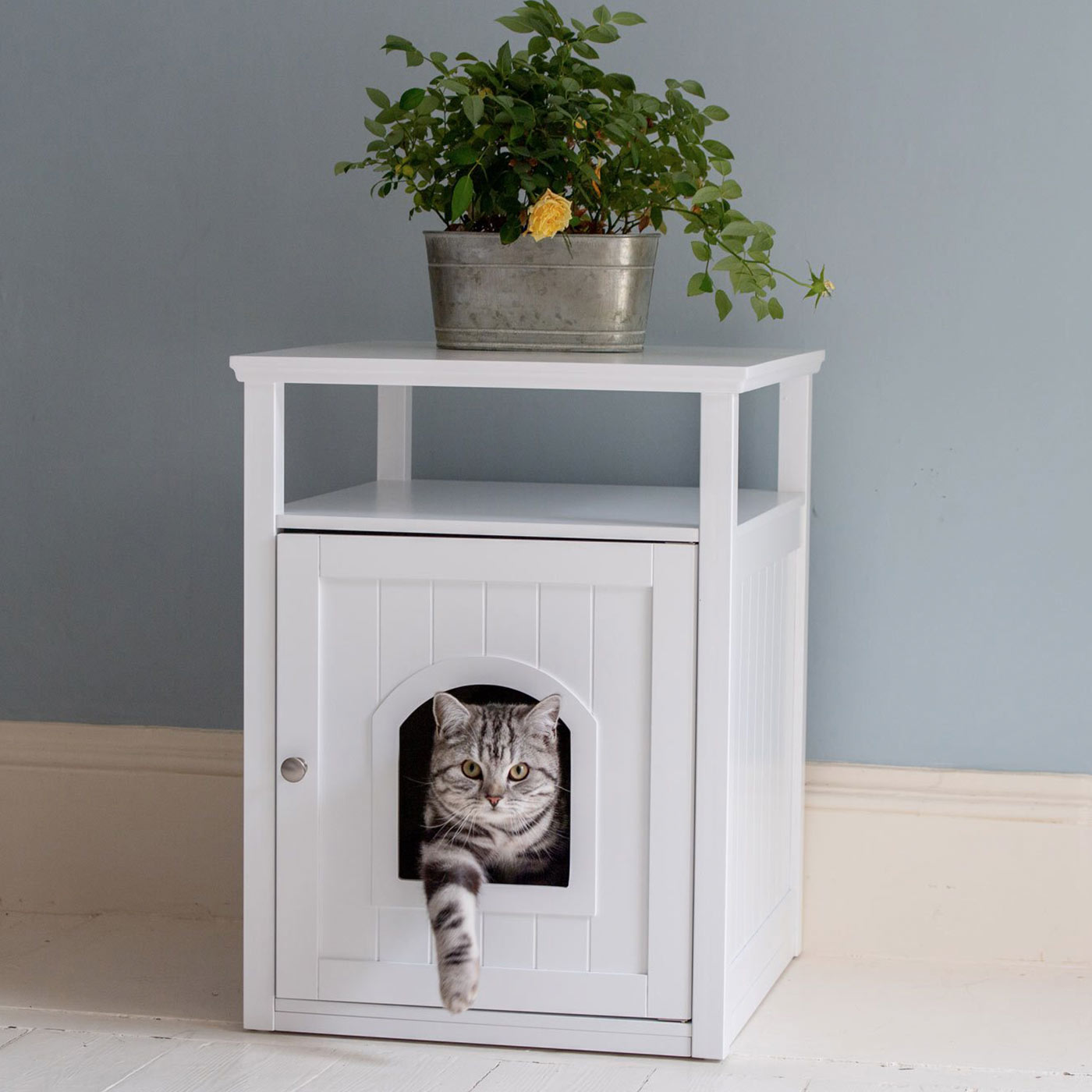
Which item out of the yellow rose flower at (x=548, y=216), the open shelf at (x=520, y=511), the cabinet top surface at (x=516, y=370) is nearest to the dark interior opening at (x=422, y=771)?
the open shelf at (x=520, y=511)

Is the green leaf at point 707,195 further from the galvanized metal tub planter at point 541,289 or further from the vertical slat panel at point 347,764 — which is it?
the vertical slat panel at point 347,764

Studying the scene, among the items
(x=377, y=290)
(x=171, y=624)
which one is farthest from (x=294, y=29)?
(x=171, y=624)

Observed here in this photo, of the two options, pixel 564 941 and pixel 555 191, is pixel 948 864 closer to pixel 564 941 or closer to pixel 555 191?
pixel 564 941

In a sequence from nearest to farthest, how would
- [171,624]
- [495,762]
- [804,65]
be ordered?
1. [495,762]
2. [804,65]
3. [171,624]

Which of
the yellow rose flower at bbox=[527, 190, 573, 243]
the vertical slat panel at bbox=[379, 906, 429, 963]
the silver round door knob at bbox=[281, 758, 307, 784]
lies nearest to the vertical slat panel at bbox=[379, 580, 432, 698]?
the silver round door knob at bbox=[281, 758, 307, 784]

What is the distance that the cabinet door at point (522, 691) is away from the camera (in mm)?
1438

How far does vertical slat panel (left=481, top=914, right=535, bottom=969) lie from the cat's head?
0.09 m

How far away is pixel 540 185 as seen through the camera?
1.45 metres

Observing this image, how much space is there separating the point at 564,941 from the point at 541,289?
60 centimetres

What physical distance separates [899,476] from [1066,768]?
1.23 feet

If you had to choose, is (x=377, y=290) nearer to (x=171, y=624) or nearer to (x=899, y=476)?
(x=171, y=624)

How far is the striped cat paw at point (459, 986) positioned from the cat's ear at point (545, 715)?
0.22m

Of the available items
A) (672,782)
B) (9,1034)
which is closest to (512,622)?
(672,782)

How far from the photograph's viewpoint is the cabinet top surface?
4.54 feet
